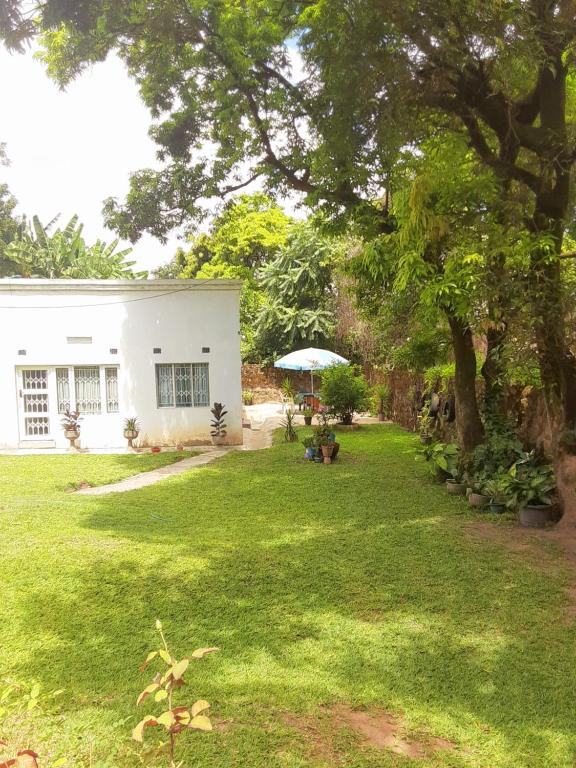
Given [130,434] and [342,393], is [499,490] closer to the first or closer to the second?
[342,393]

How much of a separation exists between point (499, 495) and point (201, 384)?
32.3ft

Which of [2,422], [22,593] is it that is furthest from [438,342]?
[2,422]

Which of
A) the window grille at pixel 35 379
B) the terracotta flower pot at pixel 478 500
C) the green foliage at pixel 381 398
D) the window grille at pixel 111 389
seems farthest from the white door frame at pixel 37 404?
the terracotta flower pot at pixel 478 500

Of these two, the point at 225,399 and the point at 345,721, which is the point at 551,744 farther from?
the point at 225,399

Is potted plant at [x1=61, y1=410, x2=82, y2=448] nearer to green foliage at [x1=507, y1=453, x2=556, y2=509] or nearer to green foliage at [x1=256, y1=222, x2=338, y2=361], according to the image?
green foliage at [x1=507, y1=453, x2=556, y2=509]

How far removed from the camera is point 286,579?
5836 mm

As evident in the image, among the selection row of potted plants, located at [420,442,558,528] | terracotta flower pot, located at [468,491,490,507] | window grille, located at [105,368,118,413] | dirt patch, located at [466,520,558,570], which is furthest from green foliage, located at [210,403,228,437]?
dirt patch, located at [466,520,558,570]

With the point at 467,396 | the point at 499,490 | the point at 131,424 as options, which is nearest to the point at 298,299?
the point at 131,424

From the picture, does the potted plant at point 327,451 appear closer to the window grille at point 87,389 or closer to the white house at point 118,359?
the white house at point 118,359

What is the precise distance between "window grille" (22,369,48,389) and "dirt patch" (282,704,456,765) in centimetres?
1461

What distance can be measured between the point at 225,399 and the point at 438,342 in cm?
657

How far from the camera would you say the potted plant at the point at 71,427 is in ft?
52.4

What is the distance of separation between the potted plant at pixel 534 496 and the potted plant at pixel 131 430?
10660 mm

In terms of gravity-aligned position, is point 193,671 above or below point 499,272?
below
